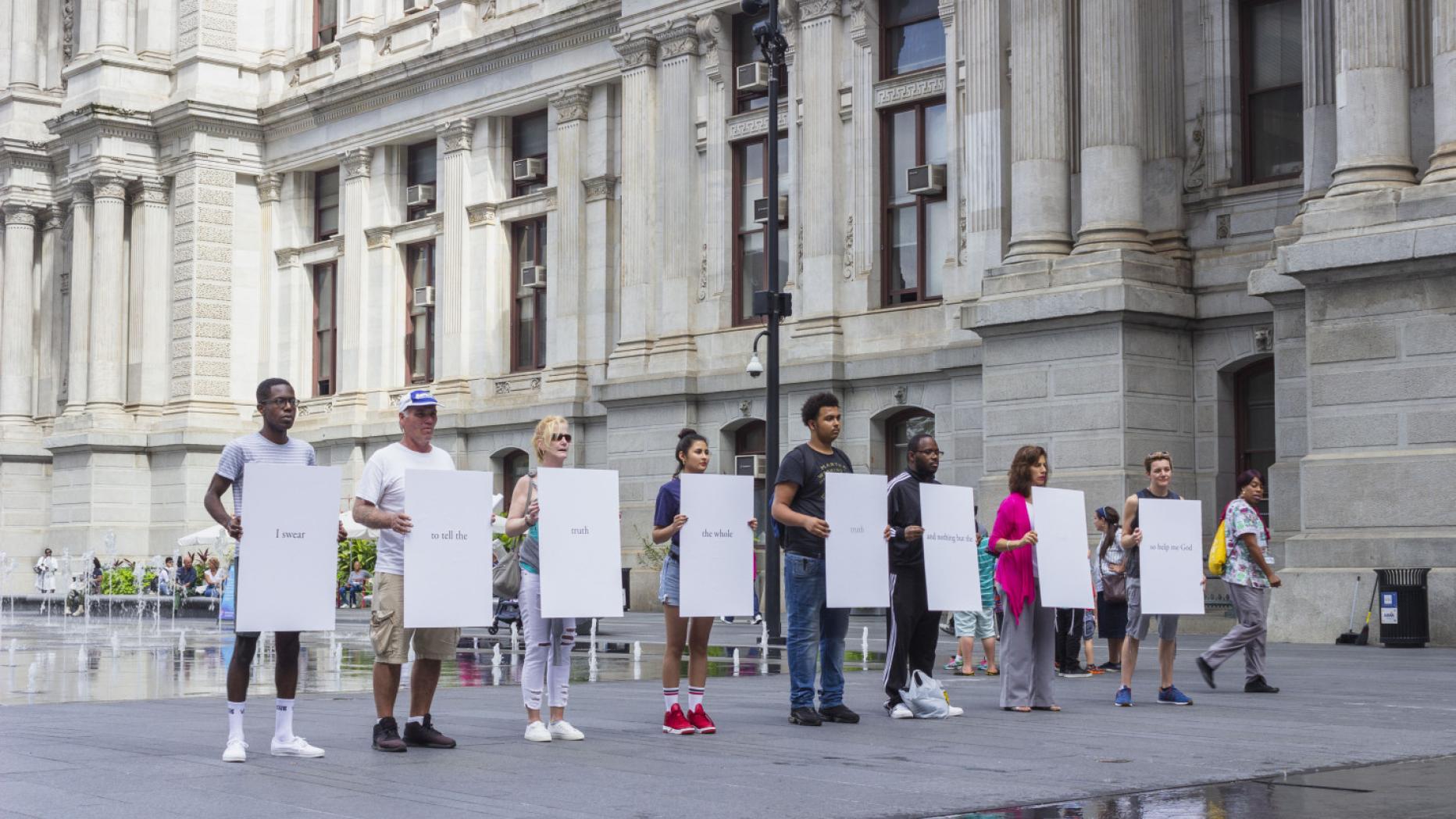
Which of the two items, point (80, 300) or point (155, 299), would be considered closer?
point (155, 299)

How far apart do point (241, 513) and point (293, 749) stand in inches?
53.6

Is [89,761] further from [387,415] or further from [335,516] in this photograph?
[387,415]

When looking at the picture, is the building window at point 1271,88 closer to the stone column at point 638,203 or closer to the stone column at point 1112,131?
the stone column at point 1112,131

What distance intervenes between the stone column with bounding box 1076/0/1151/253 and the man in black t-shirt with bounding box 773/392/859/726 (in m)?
16.1

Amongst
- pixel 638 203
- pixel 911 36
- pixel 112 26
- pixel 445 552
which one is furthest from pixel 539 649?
pixel 112 26

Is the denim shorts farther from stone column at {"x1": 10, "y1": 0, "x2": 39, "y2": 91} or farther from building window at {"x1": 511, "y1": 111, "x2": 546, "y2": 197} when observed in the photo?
stone column at {"x1": 10, "y1": 0, "x2": 39, "y2": 91}

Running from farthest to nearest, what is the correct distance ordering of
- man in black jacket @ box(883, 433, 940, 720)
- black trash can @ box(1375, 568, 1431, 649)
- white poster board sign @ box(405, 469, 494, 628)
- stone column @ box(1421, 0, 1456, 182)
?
Answer: stone column @ box(1421, 0, 1456, 182) → black trash can @ box(1375, 568, 1431, 649) → man in black jacket @ box(883, 433, 940, 720) → white poster board sign @ box(405, 469, 494, 628)

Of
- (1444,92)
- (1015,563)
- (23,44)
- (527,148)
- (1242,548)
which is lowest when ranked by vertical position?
(1015,563)

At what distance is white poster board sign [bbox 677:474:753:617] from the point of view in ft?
39.0

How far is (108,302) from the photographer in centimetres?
5200

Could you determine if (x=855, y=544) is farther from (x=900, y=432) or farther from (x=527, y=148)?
(x=527, y=148)

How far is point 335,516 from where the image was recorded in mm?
10672

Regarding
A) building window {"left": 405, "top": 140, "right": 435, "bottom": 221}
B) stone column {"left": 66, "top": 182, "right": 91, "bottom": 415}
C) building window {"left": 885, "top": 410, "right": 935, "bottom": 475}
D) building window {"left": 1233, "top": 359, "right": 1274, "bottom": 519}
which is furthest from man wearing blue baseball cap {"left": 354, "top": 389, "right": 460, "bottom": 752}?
stone column {"left": 66, "top": 182, "right": 91, "bottom": 415}

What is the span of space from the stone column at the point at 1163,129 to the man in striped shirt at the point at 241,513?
20.1 meters
